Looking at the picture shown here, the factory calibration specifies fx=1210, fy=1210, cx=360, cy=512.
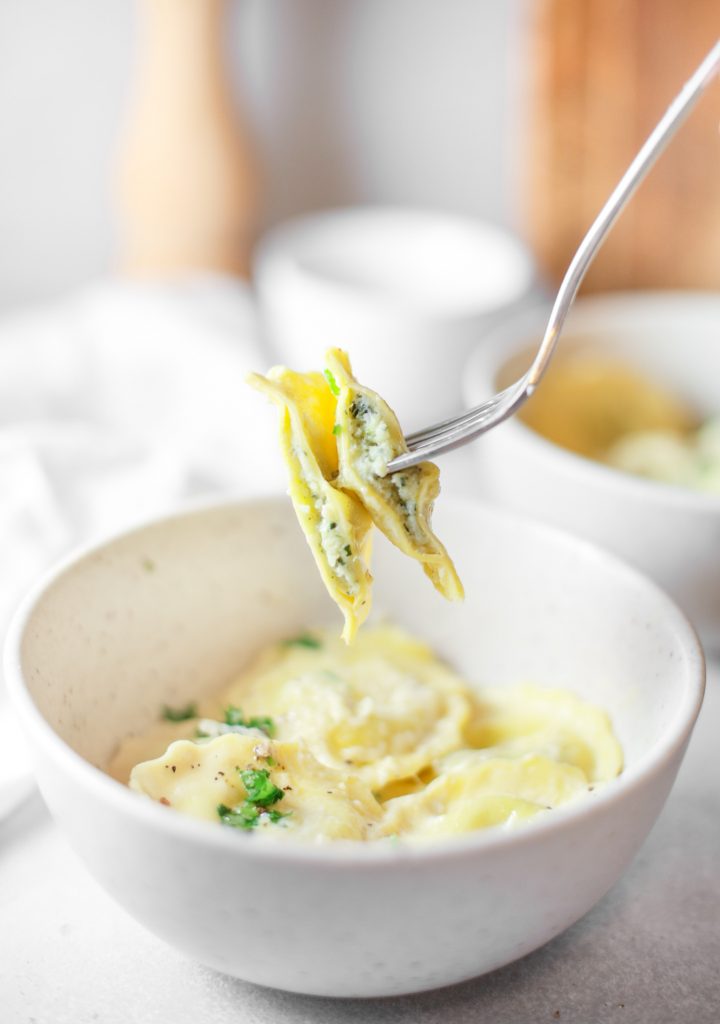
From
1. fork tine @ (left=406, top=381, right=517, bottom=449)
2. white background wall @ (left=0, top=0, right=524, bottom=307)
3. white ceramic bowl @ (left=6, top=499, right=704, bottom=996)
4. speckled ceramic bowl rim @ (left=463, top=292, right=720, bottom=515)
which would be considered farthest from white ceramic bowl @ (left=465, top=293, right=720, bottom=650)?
white background wall @ (left=0, top=0, right=524, bottom=307)

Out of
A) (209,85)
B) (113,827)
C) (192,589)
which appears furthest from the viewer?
(209,85)

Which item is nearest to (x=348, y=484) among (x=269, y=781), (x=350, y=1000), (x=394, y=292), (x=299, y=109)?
(x=269, y=781)

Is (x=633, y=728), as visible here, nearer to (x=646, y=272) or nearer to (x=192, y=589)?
(x=192, y=589)

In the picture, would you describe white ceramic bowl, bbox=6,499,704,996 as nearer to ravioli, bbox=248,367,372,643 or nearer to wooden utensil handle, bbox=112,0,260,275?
ravioli, bbox=248,367,372,643

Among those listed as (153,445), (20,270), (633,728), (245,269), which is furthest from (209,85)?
(633,728)

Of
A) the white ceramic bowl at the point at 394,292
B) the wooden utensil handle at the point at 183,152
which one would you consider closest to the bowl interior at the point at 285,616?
the white ceramic bowl at the point at 394,292
